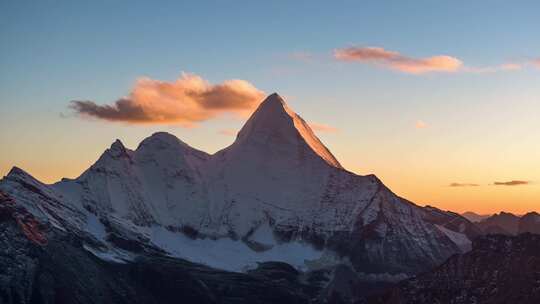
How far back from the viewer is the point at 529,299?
656 feet
